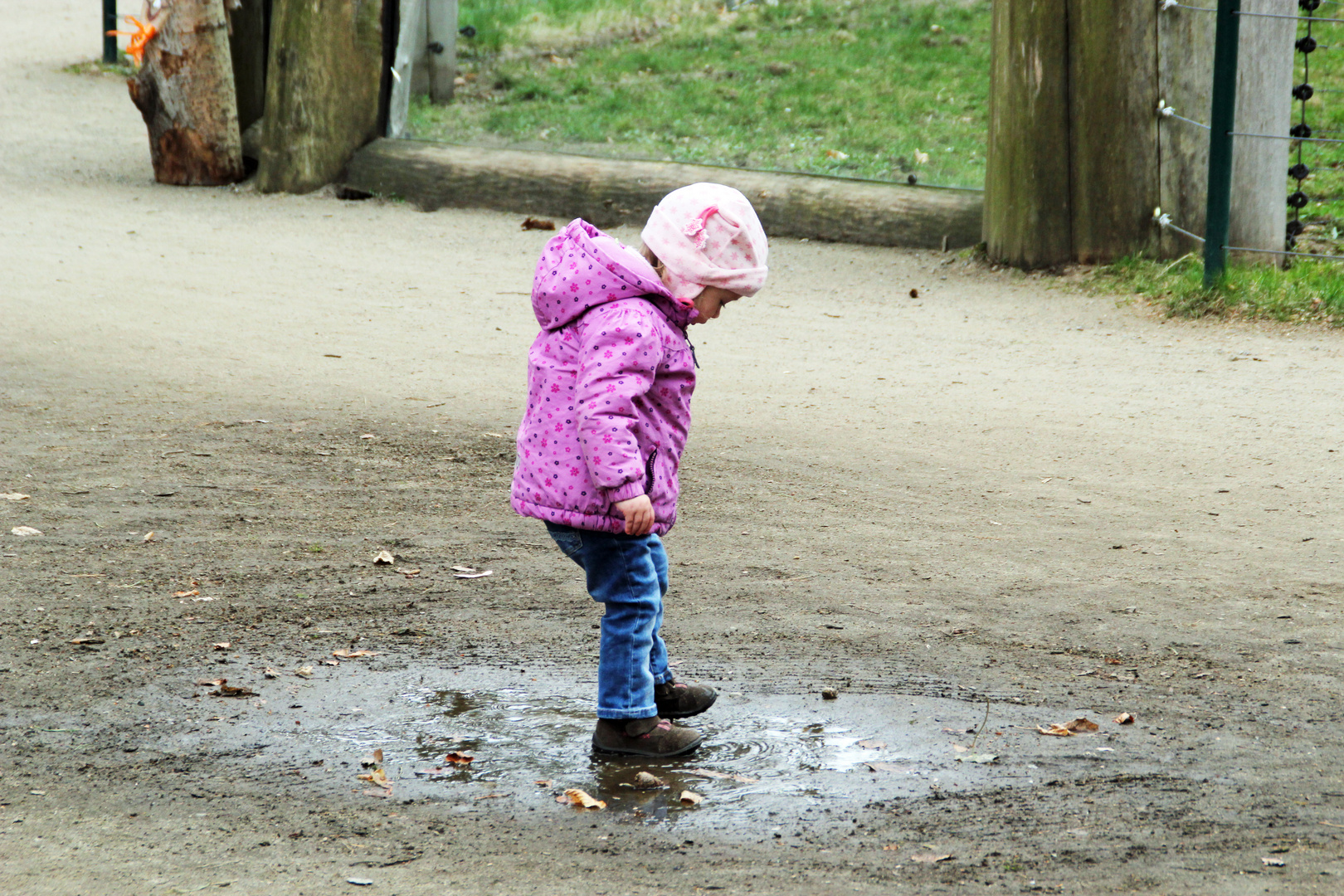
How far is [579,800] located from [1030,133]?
589 centimetres

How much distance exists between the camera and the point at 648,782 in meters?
2.98

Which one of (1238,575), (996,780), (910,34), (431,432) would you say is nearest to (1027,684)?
(996,780)

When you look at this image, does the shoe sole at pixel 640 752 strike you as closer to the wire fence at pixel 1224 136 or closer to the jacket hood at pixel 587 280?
the jacket hood at pixel 587 280

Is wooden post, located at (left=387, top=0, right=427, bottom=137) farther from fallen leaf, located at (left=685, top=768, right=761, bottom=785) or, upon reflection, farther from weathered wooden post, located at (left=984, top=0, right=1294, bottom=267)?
fallen leaf, located at (left=685, top=768, right=761, bottom=785)

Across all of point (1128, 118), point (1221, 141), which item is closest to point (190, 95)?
point (1128, 118)

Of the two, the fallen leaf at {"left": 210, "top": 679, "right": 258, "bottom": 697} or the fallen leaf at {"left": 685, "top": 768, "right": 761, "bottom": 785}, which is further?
the fallen leaf at {"left": 210, "top": 679, "right": 258, "bottom": 697}

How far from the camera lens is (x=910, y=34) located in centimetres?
1198

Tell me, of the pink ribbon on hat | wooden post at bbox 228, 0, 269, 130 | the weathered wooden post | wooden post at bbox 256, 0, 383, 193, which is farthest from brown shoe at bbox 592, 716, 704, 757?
wooden post at bbox 228, 0, 269, 130

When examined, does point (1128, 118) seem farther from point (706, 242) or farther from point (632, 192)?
point (706, 242)

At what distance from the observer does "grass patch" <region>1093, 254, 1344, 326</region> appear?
23.5ft

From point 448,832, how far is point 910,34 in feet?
33.9

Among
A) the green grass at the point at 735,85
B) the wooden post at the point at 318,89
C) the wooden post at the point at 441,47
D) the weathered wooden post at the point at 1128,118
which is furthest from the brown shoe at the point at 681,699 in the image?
the wooden post at the point at 441,47

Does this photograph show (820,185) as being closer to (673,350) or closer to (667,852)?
(673,350)

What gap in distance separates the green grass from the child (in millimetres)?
6198
